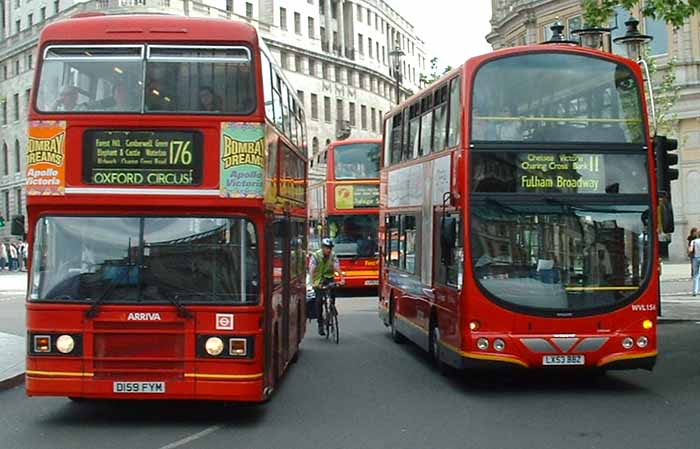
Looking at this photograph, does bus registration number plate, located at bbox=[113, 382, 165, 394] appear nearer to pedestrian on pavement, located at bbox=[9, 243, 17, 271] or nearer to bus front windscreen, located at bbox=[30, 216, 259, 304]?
bus front windscreen, located at bbox=[30, 216, 259, 304]

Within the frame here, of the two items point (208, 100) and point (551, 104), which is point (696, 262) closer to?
point (551, 104)

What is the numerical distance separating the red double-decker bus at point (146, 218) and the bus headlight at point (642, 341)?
4455 millimetres

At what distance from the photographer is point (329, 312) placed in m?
17.4

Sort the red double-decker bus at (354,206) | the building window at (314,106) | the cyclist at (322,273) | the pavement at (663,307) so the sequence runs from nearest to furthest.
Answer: the pavement at (663,307), the cyclist at (322,273), the red double-decker bus at (354,206), the building window at (314,106)

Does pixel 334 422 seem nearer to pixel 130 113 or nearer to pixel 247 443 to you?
pixel 247 443

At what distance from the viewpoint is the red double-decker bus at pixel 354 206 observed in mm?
28500

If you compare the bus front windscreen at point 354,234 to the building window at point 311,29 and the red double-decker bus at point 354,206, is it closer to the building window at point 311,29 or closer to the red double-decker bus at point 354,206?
the red double-decker bus at point 354,206

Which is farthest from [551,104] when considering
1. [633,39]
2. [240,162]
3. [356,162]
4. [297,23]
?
[297,23]

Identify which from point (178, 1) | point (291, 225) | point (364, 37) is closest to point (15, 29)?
point (178, 1)

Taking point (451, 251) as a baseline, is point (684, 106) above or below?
above

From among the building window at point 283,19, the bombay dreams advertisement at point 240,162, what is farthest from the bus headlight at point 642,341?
the building window at point 283,19

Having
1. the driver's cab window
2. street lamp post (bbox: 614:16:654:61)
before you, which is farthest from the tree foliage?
the driver's cab window

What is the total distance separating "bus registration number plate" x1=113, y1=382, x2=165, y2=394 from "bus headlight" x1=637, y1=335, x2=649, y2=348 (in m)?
5.43

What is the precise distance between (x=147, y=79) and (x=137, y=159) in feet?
2.62
